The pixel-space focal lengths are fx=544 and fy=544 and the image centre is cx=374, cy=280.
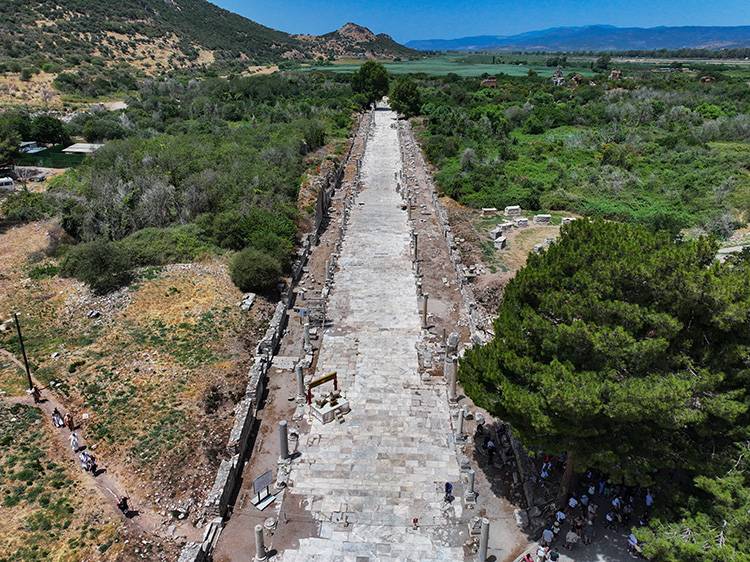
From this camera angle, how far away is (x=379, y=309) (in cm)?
2689

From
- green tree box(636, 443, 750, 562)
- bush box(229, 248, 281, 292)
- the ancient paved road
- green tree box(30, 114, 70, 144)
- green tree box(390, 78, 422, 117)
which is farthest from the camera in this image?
green tree box(390, 78, 422, 117)

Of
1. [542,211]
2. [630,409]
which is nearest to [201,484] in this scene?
[630,409]

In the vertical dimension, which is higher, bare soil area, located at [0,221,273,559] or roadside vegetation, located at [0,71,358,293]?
roadside vegetation, located at [0,71,358,293]

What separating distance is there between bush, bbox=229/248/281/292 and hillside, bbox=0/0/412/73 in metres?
79.5

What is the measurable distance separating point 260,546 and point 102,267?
1846 cm

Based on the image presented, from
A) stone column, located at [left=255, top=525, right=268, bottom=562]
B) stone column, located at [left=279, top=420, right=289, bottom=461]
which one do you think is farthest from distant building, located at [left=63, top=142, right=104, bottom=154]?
stone column, located at [left=255, top=525, right=268, bottom=562]

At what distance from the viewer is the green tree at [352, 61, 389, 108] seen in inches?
3506

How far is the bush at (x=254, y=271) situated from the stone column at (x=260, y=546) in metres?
15.4

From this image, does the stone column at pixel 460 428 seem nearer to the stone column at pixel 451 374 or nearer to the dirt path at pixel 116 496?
the stone column at pixel 451 374

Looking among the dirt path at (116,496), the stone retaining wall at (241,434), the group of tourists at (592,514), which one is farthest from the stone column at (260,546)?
the group of tourists at (592,514)

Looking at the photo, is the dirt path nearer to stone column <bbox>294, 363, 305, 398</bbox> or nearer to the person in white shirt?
stone column <bbox>294, 363, 305, 398</bbox>

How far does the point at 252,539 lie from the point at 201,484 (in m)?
2.93

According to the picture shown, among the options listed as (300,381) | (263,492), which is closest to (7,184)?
(300,381)

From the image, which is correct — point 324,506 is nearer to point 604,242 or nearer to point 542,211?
point 604,242
